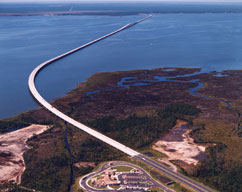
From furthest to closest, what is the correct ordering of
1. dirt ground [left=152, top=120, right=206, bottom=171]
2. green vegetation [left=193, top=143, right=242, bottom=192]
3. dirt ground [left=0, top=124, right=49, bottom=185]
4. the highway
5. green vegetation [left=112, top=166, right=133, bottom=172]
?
dirt ground [left=152, top=120, right=206, bottom=171] < dirt ground [left=0, top=124, right=49, bottom=185] < green vegetation [left=112, top=166, right=133, bottom=172] < the highway < green vegetation [left=193, top=143, right=242, bottom=192]

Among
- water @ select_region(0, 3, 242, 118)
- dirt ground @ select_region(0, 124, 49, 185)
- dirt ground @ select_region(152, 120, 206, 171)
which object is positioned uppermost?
water @ select_region(0, 3, 242, 118)

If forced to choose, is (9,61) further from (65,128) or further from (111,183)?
(111,183)

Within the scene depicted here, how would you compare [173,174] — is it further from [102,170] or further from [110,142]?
[110,142]

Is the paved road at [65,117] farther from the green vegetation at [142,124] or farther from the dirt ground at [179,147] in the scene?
the dirt ground at [179,147]

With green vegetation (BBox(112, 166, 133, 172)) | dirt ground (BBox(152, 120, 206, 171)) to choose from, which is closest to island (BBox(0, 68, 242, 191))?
dirt ground (BBox(152, 120, 206, 171))

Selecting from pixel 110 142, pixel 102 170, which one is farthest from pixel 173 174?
pixel 110 142

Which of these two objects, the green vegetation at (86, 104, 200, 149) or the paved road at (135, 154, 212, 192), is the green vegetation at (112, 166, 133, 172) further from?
the green vegetation at (86, 104, 200, 149)
